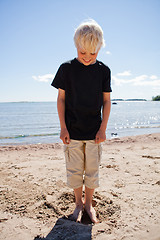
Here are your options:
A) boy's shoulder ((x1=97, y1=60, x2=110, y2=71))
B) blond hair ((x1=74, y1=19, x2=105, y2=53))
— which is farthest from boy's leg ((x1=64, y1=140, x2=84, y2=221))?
blond hair ((x1=74, y1=19, x2=105, y2=53))

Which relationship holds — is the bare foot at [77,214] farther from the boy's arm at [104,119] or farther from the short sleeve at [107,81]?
the short sleeve at [107,81]

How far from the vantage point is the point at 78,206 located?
2.21 meters

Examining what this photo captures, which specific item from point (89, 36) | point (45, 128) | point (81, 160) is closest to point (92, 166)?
point (81, 160)

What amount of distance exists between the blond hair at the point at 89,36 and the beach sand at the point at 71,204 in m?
1.76

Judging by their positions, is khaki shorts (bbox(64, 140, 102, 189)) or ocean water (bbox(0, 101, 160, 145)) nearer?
khaki shorts (bbox(64, 140, 102, 189))

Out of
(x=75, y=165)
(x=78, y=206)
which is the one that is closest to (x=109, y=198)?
(x=78, y=206)

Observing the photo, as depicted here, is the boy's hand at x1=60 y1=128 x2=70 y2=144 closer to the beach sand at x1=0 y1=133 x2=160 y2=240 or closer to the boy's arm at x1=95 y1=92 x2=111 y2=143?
the boy's arm at x1=95 y1=92 x2=111 y2=143

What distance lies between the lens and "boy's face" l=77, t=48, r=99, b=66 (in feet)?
6.11

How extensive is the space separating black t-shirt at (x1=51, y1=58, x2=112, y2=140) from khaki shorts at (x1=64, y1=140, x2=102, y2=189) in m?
0.11

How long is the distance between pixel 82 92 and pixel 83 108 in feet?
0.54

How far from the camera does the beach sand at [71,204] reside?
180cm

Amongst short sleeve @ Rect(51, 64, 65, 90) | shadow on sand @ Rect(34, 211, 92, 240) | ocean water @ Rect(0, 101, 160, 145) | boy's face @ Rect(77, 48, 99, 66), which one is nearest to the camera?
shadow on sand @ Rect(34, 211, 92, 240)

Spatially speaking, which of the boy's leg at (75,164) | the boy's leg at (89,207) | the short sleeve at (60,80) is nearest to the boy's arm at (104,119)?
the boy's leg at (75,164)

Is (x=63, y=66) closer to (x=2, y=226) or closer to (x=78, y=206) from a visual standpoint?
(x=78, y=206)
